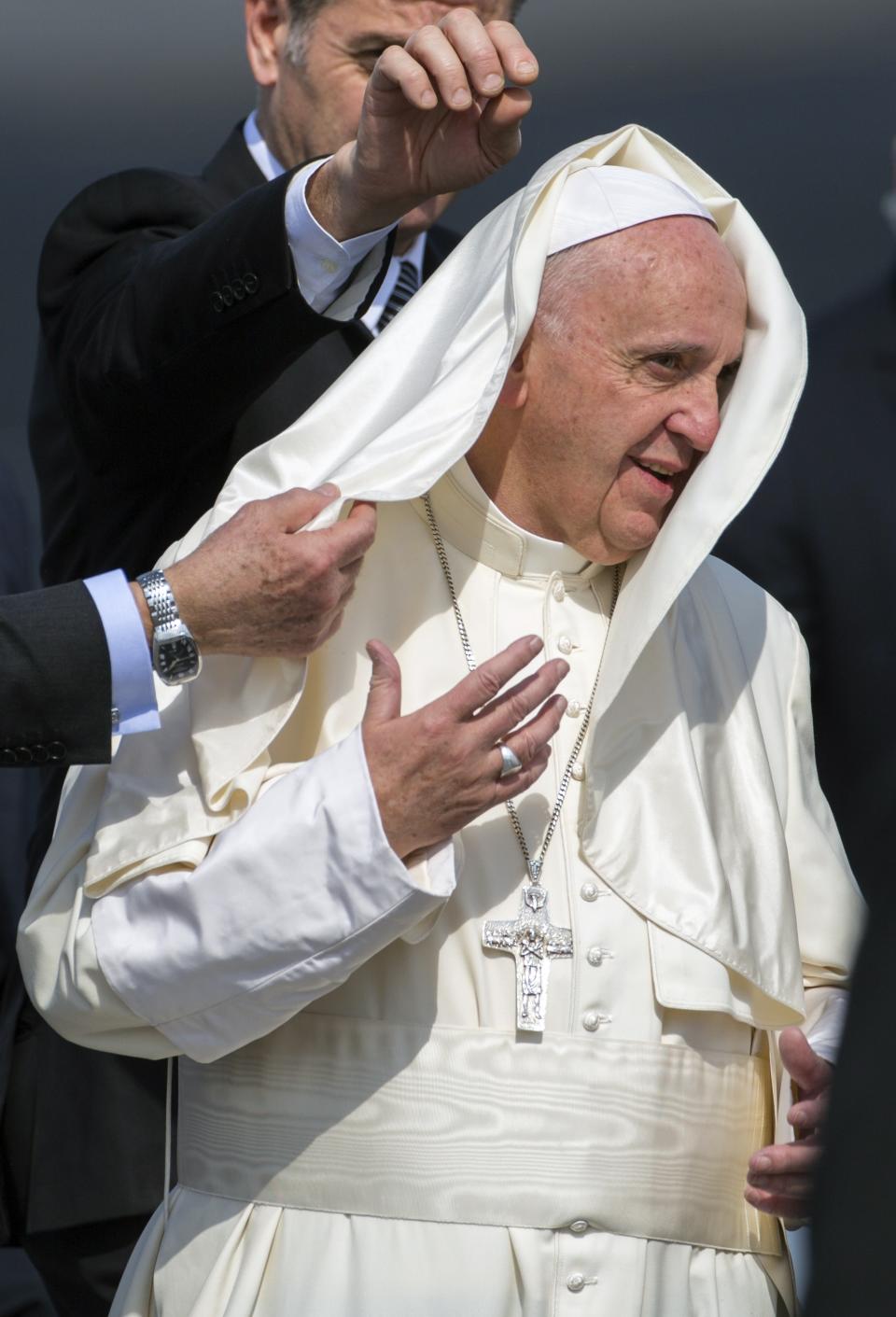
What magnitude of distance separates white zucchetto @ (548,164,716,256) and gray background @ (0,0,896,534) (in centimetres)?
315

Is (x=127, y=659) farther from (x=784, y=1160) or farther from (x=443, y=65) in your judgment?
(x=784, y=1160)

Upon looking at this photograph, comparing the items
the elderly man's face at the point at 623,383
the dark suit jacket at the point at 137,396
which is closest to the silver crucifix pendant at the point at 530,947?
the elderly man's face at the point at 623,383

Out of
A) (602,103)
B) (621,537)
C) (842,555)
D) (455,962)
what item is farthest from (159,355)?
(602,103)

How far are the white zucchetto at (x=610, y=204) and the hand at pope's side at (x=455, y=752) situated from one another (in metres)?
0.66

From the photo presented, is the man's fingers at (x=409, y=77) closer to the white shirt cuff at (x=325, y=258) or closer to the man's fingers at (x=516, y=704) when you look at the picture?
the white shirt cuff at (x=325, y=258)

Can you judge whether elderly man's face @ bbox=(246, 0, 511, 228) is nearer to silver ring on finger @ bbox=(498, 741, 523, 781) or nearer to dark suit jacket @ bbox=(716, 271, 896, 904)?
dark suit jacket @ bbox=(716, 271, 896, 904)

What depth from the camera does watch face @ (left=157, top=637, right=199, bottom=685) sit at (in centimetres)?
258

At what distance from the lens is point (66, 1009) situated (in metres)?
2.61

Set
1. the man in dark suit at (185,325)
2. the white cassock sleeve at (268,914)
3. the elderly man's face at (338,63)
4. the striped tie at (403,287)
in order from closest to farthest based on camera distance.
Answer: the white cassock sleeve at (268,914), the man in dark suit at (185,325), the elderly man's face at (338,63), the striped tie at (403,287)

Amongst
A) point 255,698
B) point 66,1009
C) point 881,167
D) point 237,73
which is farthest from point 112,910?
point 881,167

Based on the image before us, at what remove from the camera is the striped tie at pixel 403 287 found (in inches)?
154

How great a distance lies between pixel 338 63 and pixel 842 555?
129 centimetres

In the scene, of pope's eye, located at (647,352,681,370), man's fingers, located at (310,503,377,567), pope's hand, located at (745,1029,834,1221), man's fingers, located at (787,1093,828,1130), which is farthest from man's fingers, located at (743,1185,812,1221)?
pope's eye, located at (647,352,681,370)

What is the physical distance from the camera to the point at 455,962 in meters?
2.68
